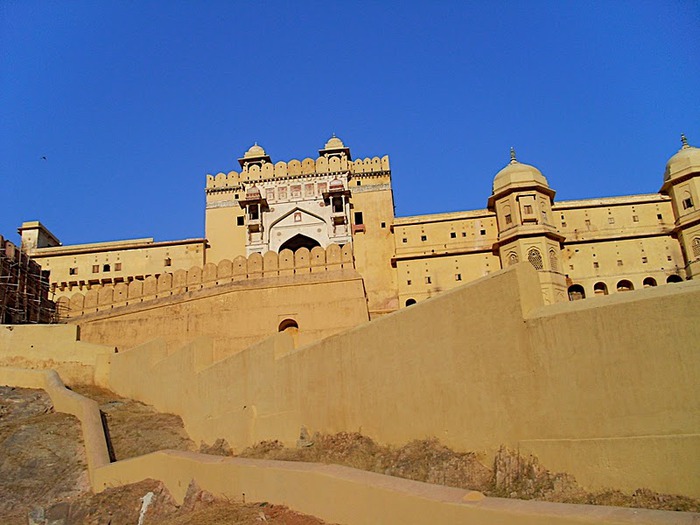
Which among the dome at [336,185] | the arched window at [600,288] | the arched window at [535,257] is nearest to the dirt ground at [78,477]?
the arched window at [535,257]

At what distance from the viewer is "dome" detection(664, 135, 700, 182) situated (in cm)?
3366

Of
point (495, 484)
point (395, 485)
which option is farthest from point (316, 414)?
point (395, 485)

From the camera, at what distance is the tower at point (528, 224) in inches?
1265

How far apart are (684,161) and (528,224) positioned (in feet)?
29.1

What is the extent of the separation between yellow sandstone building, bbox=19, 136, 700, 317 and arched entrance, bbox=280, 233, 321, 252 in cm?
8

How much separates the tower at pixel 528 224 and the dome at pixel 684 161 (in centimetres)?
615

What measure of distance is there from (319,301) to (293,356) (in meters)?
8.34

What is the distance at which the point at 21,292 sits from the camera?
2514 centimetres

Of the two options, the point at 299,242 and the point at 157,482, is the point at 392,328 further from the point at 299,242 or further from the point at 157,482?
the point at 299,242

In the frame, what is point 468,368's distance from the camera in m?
8.55

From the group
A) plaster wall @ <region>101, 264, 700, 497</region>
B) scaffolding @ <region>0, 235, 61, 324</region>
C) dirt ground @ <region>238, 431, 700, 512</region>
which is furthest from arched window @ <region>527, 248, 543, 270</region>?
dirt ground @ <region>238, 431, 700, 512</region>

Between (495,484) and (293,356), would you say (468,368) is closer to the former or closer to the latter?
(495,484)

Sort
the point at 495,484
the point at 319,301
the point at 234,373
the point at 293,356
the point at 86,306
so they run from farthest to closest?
the point at 86,306, the point at 319,301, the point at 234,373, the point at 293,356, the point at 495,484

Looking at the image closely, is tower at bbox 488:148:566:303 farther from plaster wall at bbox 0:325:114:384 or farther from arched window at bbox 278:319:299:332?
plaster wall at bbox 0:325:114:384
